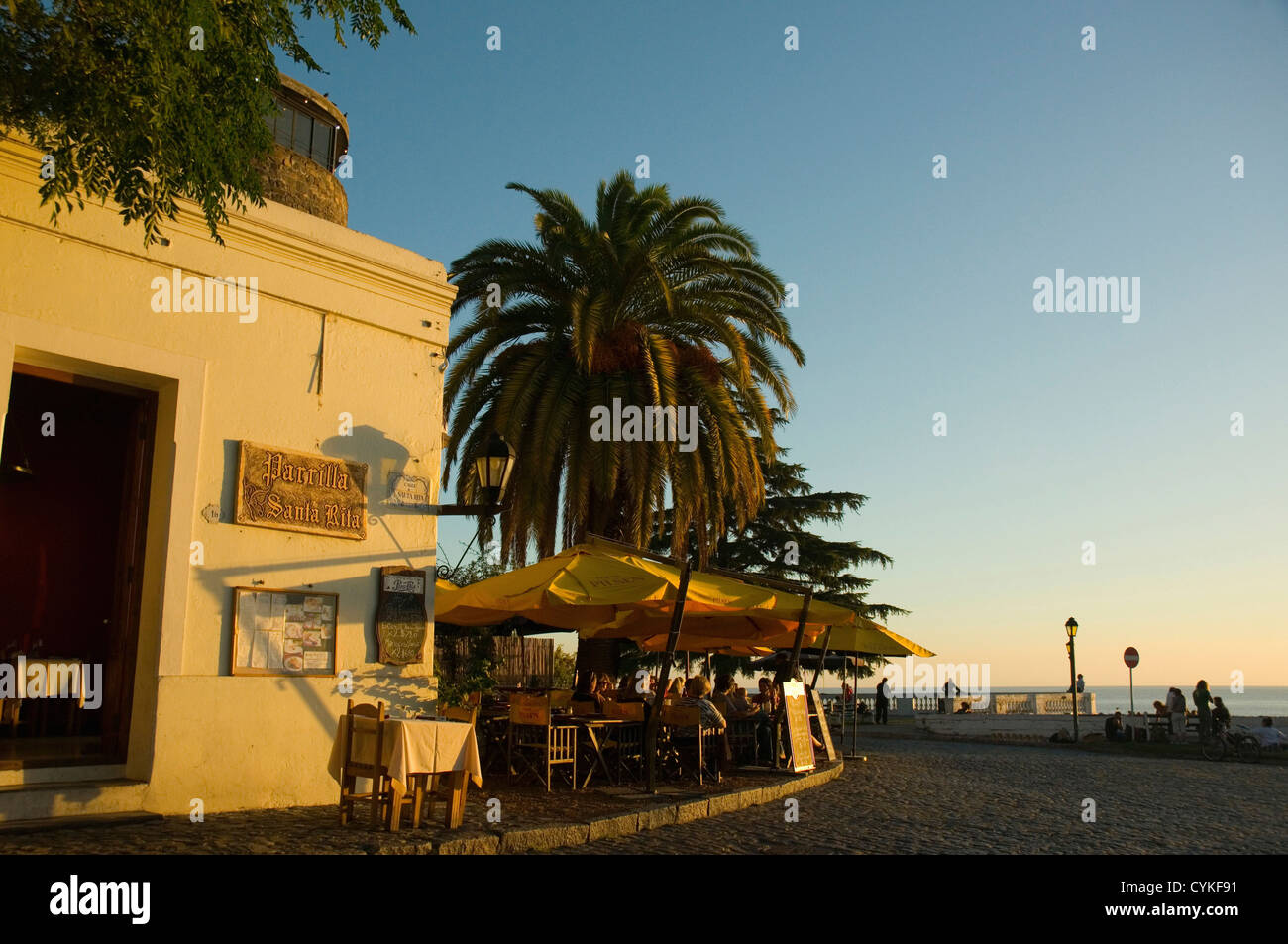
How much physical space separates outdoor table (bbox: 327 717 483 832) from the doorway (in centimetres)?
239

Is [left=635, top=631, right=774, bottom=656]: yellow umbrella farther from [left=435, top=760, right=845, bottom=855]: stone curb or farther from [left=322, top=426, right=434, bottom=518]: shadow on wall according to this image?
[left=322, top=426, right=434, bottom=518]: shadow on wall

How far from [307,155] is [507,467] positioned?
7.51 m

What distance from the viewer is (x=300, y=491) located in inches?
385

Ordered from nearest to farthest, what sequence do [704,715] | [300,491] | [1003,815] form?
[300,491]
[1003,815]
[704,715]

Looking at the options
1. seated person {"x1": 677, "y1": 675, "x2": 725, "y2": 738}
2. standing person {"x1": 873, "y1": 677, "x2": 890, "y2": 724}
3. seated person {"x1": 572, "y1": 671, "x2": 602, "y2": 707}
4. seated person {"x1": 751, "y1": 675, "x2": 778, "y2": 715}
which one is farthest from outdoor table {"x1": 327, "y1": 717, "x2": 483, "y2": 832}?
standing person {"x1": 873, "y1": 677, "x2": 890, "y2": 724}

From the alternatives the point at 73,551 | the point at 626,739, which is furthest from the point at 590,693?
the point at 73,551

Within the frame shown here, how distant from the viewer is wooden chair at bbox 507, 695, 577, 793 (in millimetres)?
11039

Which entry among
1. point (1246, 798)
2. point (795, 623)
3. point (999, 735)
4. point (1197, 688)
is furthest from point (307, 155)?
point (999, 735)

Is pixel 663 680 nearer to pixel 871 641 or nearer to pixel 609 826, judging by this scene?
pixel 609 826

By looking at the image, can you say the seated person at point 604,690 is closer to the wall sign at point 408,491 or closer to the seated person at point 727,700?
the seated person at point 727,700

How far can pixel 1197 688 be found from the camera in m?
21.8

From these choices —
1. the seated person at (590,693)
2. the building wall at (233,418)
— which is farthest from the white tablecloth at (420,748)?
the seated person at (590,693)

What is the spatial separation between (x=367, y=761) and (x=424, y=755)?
0.55 meters

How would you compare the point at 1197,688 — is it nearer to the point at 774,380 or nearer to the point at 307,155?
the point at 774,380
